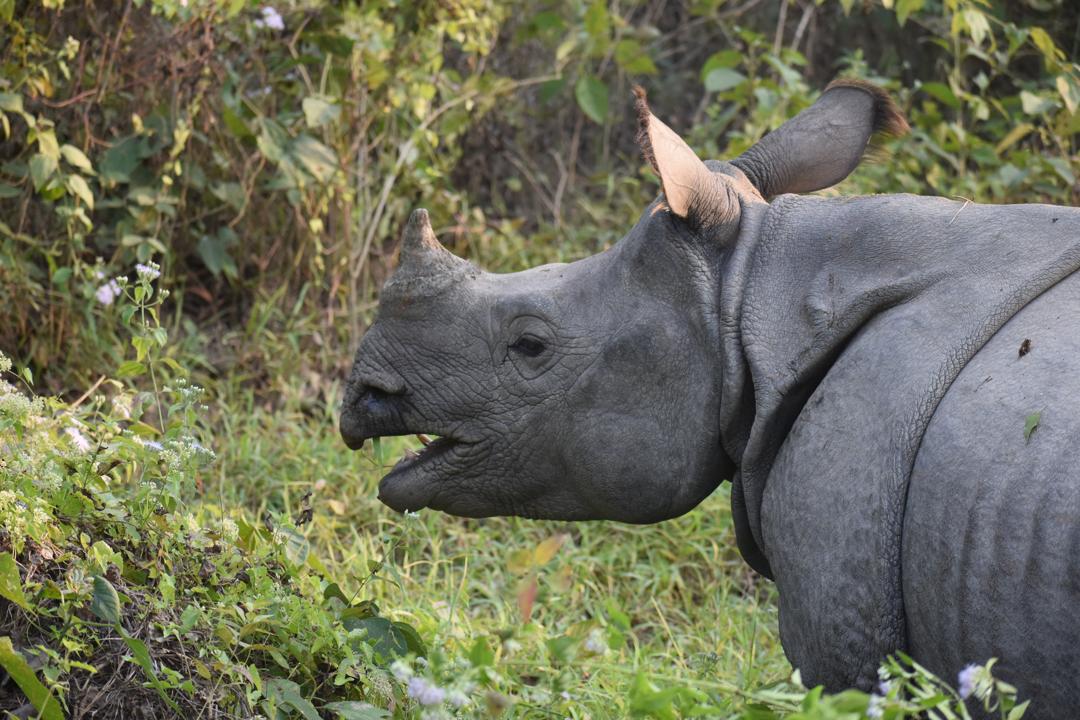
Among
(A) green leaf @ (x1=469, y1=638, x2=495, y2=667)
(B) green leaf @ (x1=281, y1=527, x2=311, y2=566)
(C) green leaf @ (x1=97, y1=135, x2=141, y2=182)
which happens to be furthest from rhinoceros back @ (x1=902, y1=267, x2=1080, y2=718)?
(C) green leaf @ (x1=97, y1=135, x2=141, y2=182)

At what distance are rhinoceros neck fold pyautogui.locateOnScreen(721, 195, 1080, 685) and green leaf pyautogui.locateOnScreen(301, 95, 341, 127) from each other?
3076mm

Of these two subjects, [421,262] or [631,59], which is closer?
[421,262]

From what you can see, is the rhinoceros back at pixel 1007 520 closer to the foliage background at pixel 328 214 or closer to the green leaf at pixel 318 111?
the foliage background at pixel 328 214

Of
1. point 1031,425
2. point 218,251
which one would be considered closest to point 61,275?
point 218,251

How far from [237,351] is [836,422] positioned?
12.6 ft

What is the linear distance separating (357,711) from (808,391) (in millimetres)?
1192

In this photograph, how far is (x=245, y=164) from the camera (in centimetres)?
646

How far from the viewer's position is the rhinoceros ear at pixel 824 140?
387cm

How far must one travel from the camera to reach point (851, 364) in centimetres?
319

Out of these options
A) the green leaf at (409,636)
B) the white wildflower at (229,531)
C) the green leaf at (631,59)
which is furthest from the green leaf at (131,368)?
the green leaf at (631,59)

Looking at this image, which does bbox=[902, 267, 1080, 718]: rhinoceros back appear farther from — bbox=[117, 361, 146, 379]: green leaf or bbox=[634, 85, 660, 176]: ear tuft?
bbox=[117, 361, 146, 379]: green leaf

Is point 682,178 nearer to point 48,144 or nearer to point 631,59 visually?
point 48,144

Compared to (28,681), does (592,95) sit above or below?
above

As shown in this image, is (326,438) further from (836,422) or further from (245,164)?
(836,422)
